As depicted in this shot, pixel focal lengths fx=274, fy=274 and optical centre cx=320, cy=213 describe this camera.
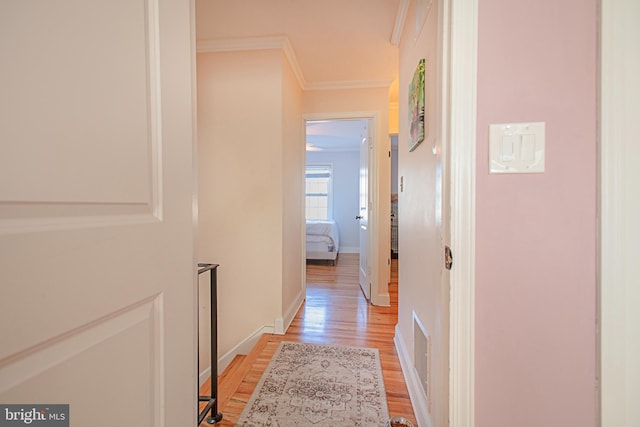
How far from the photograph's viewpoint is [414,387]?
1529mm

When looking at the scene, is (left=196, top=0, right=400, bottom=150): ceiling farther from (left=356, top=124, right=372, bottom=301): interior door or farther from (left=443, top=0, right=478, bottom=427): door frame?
(left=443, top=0, right=478, bottom=427): door frame

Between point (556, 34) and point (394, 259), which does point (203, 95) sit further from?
point (394, 259)

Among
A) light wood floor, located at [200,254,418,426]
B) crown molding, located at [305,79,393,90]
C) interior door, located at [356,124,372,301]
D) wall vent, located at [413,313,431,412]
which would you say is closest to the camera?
wall vent, located at [413,313,431,412]

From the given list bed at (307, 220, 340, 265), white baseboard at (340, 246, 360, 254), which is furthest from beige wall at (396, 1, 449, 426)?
white baseboard at (340, 246, 360, 254)

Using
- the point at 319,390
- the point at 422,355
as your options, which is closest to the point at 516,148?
the point at 422,355

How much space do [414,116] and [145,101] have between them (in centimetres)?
134

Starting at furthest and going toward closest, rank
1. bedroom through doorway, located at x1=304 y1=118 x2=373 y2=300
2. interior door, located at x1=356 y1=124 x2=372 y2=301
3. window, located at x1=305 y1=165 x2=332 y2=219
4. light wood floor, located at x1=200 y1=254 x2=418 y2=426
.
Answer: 1. window, located at x1=305 y1=165 x2=332 y2=219
2. bedroom through doorway, located at x1=304 y1=118 x2=373 y2=300
3. interior door, located at x1=356 y1=124 x2=372 y2=301
4. light wood floor, located at x1=200 y1=254 x2=418 y2=426

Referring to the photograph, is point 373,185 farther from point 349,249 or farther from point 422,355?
point 349,249

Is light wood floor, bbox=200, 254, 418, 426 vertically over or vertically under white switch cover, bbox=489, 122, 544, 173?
under

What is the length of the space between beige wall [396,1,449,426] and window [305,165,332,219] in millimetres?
4842

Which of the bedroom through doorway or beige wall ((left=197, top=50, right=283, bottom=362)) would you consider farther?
the bedroom through doorway

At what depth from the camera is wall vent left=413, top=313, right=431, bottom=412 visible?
4.17 feet

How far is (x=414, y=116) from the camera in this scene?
5.07 ft
